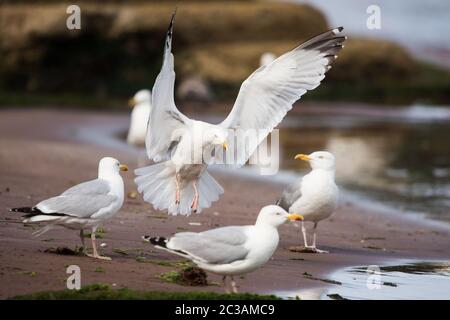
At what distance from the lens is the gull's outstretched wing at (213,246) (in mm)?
6758

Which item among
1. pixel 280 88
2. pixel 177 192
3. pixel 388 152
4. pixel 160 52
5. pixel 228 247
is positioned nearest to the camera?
pixel 228 247

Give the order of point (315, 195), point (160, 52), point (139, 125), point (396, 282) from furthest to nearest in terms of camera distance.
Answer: point (160, 52) → point (139, 125) → point (315, 195) → point (396, 282)

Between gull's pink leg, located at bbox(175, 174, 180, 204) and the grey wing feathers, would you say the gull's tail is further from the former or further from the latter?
the grey wing feathers

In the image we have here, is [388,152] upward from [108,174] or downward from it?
upward

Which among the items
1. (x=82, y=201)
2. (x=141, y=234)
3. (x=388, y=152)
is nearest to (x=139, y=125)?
(x=388, y=152)

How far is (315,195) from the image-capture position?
955cm

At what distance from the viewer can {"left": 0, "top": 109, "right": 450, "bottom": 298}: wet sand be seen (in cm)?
712

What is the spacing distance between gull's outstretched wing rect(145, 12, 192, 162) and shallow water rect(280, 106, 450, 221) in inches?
158

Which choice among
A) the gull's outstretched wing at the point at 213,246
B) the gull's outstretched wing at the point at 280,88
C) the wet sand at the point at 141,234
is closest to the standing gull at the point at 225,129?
the gull's outstretched wing at the point at 280,88

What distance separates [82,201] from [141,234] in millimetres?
1413

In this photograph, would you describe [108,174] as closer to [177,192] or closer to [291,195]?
[177,192]
